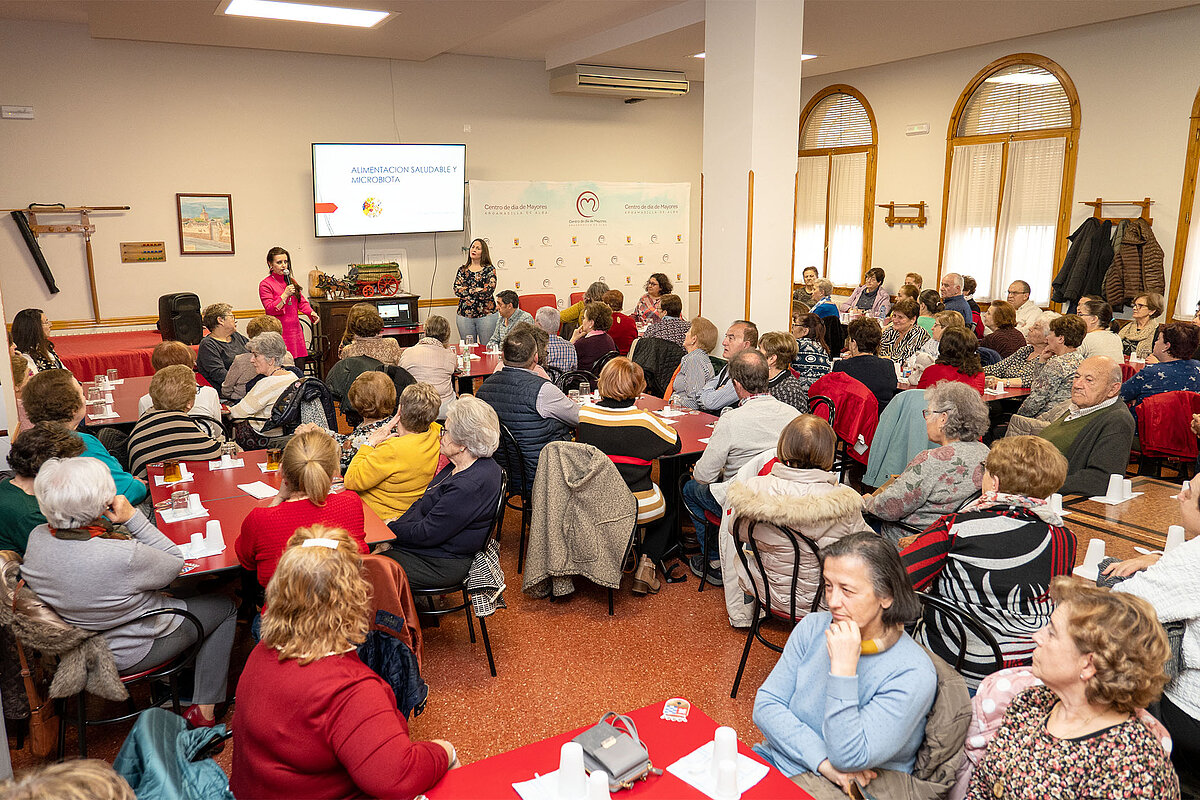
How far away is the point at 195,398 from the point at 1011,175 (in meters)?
9.02

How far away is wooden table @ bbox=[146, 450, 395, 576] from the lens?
305 centimetres

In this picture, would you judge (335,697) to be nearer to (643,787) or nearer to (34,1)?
(643,787)

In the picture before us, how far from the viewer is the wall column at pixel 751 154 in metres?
6.27

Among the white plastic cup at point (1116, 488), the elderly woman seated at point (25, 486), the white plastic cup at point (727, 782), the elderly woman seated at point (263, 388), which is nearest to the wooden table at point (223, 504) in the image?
the elderly woman seated at point (25, 486)

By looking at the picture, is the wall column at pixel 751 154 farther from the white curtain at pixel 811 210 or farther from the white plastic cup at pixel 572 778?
the white curtain at pixel 811 210

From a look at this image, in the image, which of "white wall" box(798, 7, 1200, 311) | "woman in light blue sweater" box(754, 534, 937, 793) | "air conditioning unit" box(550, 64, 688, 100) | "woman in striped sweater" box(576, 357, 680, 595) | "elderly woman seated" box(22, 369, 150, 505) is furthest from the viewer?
"air conditioning unit" box(550, 64, 688, 100)

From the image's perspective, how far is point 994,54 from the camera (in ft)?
31.3

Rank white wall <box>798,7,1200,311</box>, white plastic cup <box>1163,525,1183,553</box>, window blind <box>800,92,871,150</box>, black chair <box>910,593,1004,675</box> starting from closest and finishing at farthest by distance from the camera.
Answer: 1. black chair <box>910,593,1004,675</box>
2. white plastic cup <box>1163,525,1183,553</box>
3. white wall <box>798,7,1200,311</box>
4. window blind <box>800,92,871,150</box>

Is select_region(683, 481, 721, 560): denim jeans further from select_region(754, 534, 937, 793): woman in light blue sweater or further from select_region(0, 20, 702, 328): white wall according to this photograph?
select_region(0, 20, 702, 328): white wall

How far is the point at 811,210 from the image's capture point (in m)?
12.3

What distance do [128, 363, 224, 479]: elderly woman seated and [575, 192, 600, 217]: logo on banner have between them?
7.42m

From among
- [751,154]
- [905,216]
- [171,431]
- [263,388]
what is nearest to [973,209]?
[905,216]

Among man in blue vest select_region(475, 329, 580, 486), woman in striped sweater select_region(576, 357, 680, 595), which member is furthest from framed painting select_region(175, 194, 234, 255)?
woman in striped sweater select_region(576, 357, 680, 595)

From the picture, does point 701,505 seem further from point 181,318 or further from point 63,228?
point 63,228
